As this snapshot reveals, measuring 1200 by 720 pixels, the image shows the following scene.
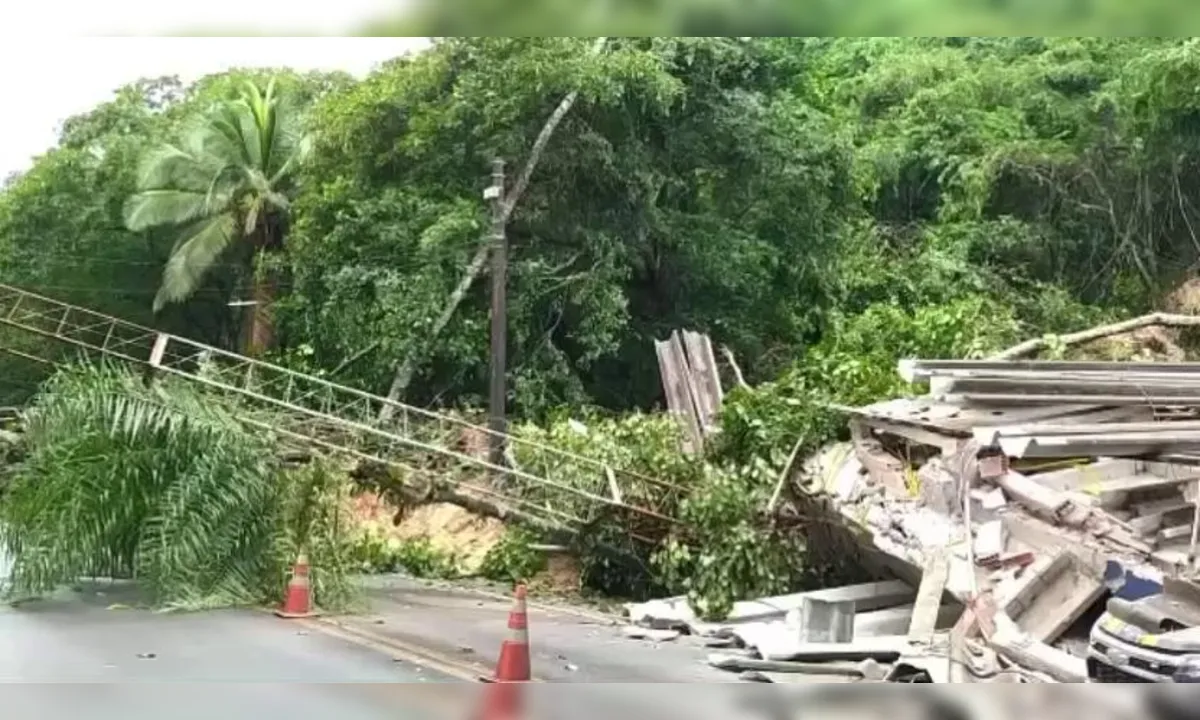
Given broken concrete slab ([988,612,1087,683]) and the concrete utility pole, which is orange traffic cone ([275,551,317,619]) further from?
broken concrete slab ([988,612,1087,683])

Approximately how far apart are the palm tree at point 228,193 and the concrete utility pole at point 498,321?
2.07 feet

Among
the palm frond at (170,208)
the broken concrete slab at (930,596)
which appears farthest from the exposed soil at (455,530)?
the broken concrete slab at (930,596)

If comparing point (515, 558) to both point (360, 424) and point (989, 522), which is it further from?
point (989, 522)

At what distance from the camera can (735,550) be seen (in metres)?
4.19

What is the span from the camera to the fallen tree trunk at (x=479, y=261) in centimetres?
425

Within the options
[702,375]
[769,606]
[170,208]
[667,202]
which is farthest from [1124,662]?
[170,208]

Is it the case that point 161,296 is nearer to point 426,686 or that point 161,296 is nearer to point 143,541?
point 143,541

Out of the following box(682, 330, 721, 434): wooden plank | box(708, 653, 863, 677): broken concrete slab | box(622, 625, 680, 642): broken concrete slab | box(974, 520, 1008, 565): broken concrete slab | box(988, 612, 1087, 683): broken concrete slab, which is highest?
box(682, 330, 721, 434): wooden plank

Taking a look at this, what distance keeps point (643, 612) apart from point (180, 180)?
202 cm

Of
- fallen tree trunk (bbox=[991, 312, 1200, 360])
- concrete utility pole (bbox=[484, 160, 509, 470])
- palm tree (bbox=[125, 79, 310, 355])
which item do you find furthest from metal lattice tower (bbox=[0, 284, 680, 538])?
fallen tree trunk (bbox=[991, 312, 1200, 360])

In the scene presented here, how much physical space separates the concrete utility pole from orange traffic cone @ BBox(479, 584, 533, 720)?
48 cm

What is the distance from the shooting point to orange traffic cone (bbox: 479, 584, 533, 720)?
3930mm

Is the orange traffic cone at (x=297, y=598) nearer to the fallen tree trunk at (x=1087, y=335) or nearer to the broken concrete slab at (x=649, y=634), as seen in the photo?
the broken concrete slab at (x=649, y=634)
